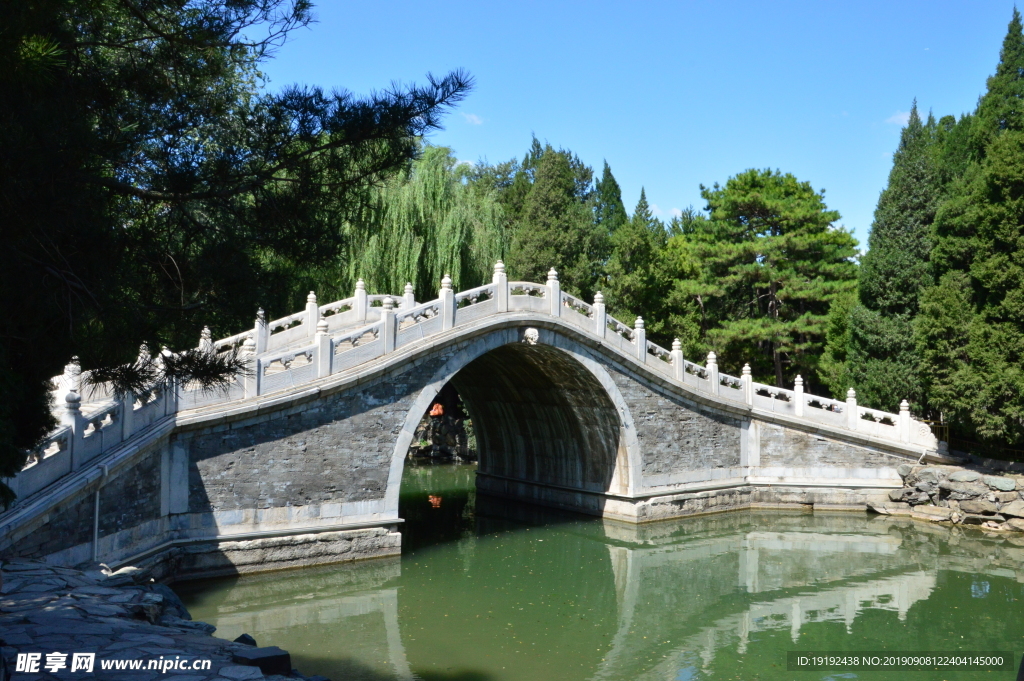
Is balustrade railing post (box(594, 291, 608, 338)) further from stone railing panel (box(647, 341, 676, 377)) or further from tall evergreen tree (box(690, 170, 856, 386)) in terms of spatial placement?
tall evergreen tree (box(690, 170, 856, 386))

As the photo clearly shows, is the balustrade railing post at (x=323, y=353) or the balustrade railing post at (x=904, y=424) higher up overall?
the balustrade railing post at (x=323, y=353)

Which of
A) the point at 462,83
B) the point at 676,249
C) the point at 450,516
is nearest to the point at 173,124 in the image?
the point at 462,83

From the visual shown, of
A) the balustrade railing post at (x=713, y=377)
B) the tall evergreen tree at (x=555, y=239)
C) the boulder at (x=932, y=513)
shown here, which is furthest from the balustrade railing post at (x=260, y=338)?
the boulder at (x=932, y=513)

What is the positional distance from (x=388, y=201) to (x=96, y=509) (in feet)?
39.6

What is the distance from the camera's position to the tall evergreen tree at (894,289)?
20.1 m

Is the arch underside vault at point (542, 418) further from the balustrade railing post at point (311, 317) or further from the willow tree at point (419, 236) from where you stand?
the balustrade railing post at point (311, 317)

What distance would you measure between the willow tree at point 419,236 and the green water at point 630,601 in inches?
248

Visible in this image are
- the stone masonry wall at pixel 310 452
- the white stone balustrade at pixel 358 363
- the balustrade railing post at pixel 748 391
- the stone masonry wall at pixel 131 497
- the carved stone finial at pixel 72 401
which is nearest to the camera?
the carved stone finial at pixel 72 401

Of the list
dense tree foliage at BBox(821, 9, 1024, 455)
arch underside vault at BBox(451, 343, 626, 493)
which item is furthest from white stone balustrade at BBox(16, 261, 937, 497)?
dense tree foliage at BBox(821, 9, 1024, 455)

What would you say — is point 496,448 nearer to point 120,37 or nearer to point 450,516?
point 450,516

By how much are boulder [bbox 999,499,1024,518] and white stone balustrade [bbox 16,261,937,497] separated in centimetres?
248

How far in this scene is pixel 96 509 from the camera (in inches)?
383

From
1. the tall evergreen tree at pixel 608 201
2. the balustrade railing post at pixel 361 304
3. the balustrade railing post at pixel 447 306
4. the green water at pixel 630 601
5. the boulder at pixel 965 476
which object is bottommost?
the green water at pixel 630 601

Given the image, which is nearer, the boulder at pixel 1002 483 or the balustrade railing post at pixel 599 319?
the balustrade railing post at pixel 599 319
